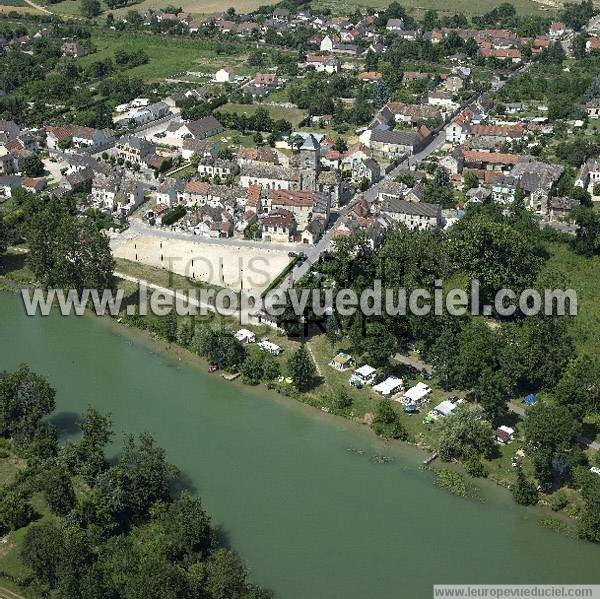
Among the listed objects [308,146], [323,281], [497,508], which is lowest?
[497,508]

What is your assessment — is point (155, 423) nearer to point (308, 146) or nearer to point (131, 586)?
point (131, 586)

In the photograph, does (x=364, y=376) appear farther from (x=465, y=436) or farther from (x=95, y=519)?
(x=95, y=519)

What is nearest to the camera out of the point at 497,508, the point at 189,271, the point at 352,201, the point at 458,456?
the point at 497,508

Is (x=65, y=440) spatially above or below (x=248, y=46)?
below

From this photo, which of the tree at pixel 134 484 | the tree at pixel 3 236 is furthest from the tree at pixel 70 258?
the tree at pixel 134 484

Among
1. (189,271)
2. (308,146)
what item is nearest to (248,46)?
(308,146)

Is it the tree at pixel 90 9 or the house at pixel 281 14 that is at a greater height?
the tree at pixel 90 9

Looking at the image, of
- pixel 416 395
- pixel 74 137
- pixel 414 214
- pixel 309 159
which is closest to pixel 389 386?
pixel 416 395

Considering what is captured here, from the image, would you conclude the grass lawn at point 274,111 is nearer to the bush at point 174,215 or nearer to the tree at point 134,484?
the bush at point 174,215

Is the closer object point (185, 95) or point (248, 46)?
point (185, 95)
